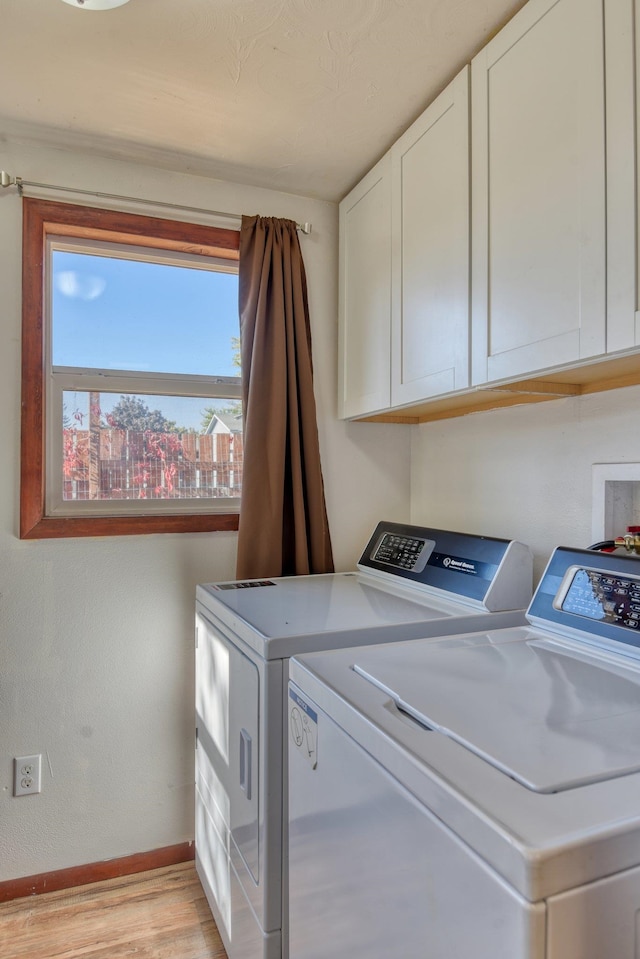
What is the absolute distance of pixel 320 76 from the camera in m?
1.56

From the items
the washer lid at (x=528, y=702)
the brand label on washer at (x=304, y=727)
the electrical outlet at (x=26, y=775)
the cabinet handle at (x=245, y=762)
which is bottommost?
the electrical outlet at (x=26, y=775)

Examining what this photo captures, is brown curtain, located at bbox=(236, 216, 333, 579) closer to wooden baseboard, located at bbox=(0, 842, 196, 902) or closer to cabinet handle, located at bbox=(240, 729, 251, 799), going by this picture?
cabinet handle, located at bbox=(240, 729, 251, 799)

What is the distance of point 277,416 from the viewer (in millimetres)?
2033

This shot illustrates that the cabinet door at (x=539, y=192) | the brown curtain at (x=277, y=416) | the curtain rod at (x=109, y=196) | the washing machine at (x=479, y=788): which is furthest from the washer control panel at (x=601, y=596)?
the curtain rod at (x=109, y=196)

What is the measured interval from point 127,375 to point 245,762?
1.36 metres

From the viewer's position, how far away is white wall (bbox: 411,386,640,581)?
4.78ft

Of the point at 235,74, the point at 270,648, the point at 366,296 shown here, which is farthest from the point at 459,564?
the point at 235,74

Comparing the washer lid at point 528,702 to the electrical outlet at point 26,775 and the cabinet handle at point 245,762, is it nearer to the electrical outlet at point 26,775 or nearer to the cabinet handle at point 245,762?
the cabinet handle at point 245,762

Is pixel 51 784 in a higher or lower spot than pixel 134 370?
lower

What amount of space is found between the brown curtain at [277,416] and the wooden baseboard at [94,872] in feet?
3.32

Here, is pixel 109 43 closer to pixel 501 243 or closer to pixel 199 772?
pixel 501 243

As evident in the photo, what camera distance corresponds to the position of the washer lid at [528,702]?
27.4 inches

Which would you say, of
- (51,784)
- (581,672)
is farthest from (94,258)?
(581,672)

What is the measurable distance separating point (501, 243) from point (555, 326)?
0.29 metres
